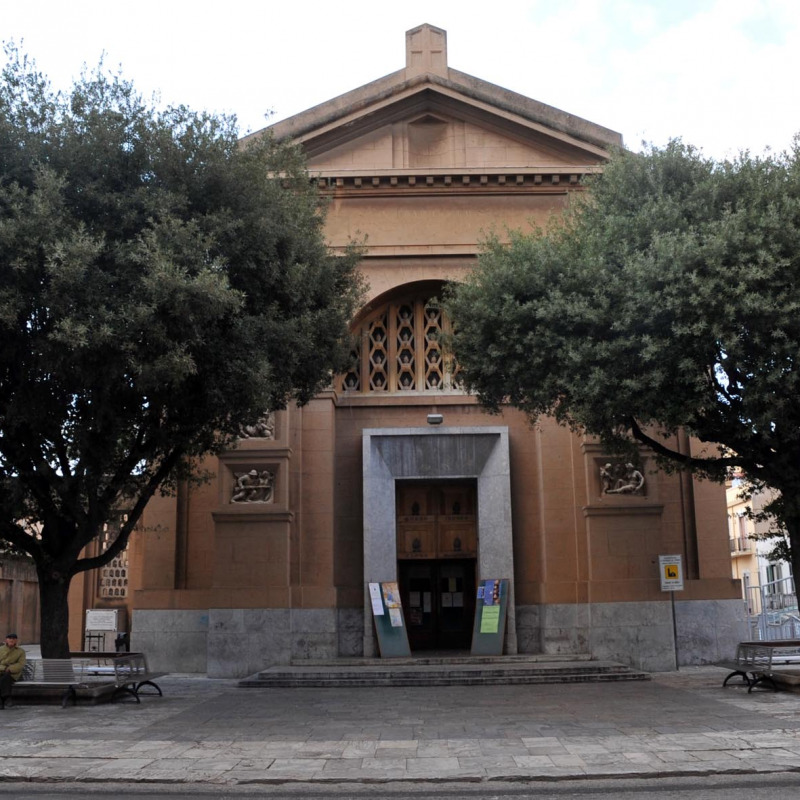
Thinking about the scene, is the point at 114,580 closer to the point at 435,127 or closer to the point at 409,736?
the point at 435,127

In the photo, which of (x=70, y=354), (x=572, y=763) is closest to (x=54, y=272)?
(x=70, y=354)

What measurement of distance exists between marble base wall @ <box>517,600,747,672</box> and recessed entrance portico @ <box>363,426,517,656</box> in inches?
26.4

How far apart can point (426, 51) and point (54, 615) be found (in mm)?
15660

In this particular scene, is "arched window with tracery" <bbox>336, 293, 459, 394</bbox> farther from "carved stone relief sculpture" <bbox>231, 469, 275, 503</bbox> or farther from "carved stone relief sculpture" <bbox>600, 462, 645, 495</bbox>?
"carved stone relief sculpture" <bbox>600, 462, 645, 495</bbox>

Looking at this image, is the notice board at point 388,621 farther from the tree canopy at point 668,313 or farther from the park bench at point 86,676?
the tree canopy at point 668,313

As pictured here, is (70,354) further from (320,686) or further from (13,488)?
(320,686)

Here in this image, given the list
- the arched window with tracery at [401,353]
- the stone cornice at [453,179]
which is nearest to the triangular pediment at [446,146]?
the stone cornice at [453,179]

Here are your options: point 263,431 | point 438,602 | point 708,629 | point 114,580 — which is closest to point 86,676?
point 263,431

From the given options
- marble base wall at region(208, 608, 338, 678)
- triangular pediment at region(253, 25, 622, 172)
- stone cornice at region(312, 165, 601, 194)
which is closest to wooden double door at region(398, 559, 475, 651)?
marble base wall at region(208, 608, 338, 678)

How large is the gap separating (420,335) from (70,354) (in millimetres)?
11799

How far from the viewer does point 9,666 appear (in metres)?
15.4

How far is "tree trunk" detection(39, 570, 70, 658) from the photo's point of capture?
15.8m

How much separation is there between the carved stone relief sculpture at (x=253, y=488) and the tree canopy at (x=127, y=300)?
493 centimetres

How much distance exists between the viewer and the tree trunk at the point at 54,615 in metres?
15.8
